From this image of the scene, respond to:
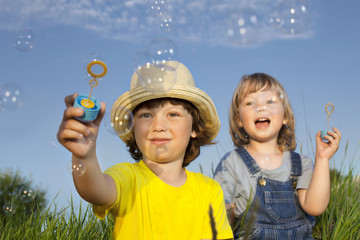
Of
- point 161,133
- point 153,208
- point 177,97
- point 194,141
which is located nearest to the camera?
point 153,208

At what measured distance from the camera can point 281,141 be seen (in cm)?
415

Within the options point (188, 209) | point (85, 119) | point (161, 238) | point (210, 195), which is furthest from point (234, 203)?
point (85, 119)

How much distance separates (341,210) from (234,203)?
1.79 metres

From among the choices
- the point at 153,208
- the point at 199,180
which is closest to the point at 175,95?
the point at 199,180

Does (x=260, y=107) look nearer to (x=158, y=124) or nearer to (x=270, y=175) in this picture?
(x=270, y=175)

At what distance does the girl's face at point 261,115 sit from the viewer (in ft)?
12.5

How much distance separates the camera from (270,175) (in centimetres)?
381

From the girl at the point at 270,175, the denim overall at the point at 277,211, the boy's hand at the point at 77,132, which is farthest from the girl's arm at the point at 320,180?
the boy's hand at the point at 77,132

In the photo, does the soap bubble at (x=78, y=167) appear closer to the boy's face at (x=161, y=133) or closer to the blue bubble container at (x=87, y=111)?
the blue bubble container at (x=87, y=111)

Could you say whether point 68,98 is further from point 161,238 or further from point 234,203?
point 234,203

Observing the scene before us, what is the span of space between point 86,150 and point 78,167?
13cm

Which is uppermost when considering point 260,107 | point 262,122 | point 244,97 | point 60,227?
point 244,97

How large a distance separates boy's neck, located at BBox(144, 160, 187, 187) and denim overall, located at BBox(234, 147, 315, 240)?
95cm

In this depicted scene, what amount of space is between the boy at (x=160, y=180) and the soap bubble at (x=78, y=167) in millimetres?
32
